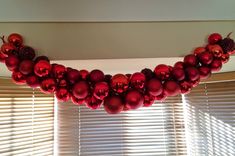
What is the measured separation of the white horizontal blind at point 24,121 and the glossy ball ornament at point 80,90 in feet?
1.90

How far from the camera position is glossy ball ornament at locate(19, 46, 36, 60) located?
1.02 metres

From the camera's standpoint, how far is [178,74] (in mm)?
1023

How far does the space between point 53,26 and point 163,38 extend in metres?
0.59

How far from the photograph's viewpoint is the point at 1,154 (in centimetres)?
124

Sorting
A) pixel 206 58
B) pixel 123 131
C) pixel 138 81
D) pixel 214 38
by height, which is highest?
pixel 214 38

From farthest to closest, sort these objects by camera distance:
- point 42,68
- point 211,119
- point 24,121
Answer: point 211,119, point 24,121, point 42,68

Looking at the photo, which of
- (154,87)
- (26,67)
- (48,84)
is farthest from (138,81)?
(26,67)

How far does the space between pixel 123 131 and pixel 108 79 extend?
67cm

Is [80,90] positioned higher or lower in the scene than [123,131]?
higher

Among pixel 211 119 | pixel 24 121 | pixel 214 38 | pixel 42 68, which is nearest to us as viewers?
pixel 42 68

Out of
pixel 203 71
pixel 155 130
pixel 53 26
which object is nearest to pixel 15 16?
pixel 53 26

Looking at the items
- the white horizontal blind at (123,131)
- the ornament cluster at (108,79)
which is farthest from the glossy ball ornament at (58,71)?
the white horizontal blind at (123,131)

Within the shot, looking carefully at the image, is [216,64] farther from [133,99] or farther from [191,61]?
[133,99]

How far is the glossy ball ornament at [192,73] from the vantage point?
1.03 metres
